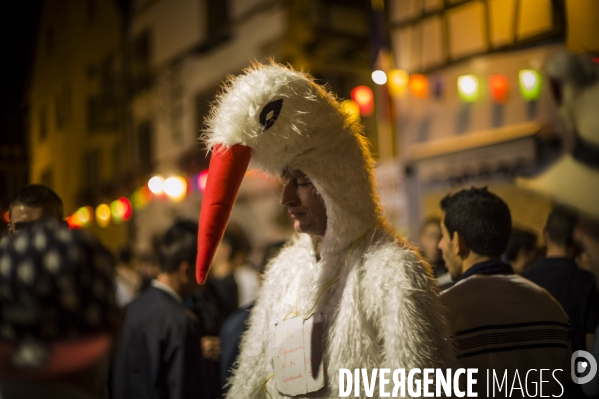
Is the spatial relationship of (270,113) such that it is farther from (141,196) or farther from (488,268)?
(141,196)

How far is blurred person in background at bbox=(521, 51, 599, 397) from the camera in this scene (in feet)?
20.7

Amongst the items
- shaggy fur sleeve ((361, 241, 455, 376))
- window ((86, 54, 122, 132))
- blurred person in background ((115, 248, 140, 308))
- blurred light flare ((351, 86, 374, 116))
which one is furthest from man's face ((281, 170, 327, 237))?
window ((86, 54, 122, 132))

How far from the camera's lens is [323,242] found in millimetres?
2307

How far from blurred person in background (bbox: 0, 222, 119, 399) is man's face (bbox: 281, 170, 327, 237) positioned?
1.12 m

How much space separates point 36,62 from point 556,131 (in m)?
23.0

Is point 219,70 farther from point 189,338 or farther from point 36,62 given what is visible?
point 36,62

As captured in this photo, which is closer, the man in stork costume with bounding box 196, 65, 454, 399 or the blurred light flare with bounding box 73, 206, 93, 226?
the man in stork costume with bounding box 196, 65, 454, 399

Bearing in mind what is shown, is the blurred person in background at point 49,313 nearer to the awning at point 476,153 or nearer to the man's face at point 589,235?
the man's face at point 589,235

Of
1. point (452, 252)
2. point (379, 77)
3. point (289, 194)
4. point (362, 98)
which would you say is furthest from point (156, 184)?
point (289, 194)

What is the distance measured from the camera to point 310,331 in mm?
2174

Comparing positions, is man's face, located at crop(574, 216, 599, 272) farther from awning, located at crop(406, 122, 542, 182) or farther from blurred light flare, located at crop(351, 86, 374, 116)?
blurred light flare, located at crop(351, 86, 374, 116)

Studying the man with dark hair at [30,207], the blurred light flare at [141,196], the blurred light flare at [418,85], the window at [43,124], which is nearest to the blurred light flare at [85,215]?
the blurred light flare at [141,196]

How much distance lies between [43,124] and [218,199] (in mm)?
24528

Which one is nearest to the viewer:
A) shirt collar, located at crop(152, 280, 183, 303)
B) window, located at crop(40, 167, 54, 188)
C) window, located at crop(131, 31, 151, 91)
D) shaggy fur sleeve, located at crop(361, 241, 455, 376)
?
shaggy fur sleeve, located at crop(361, 241, 455, 376)
